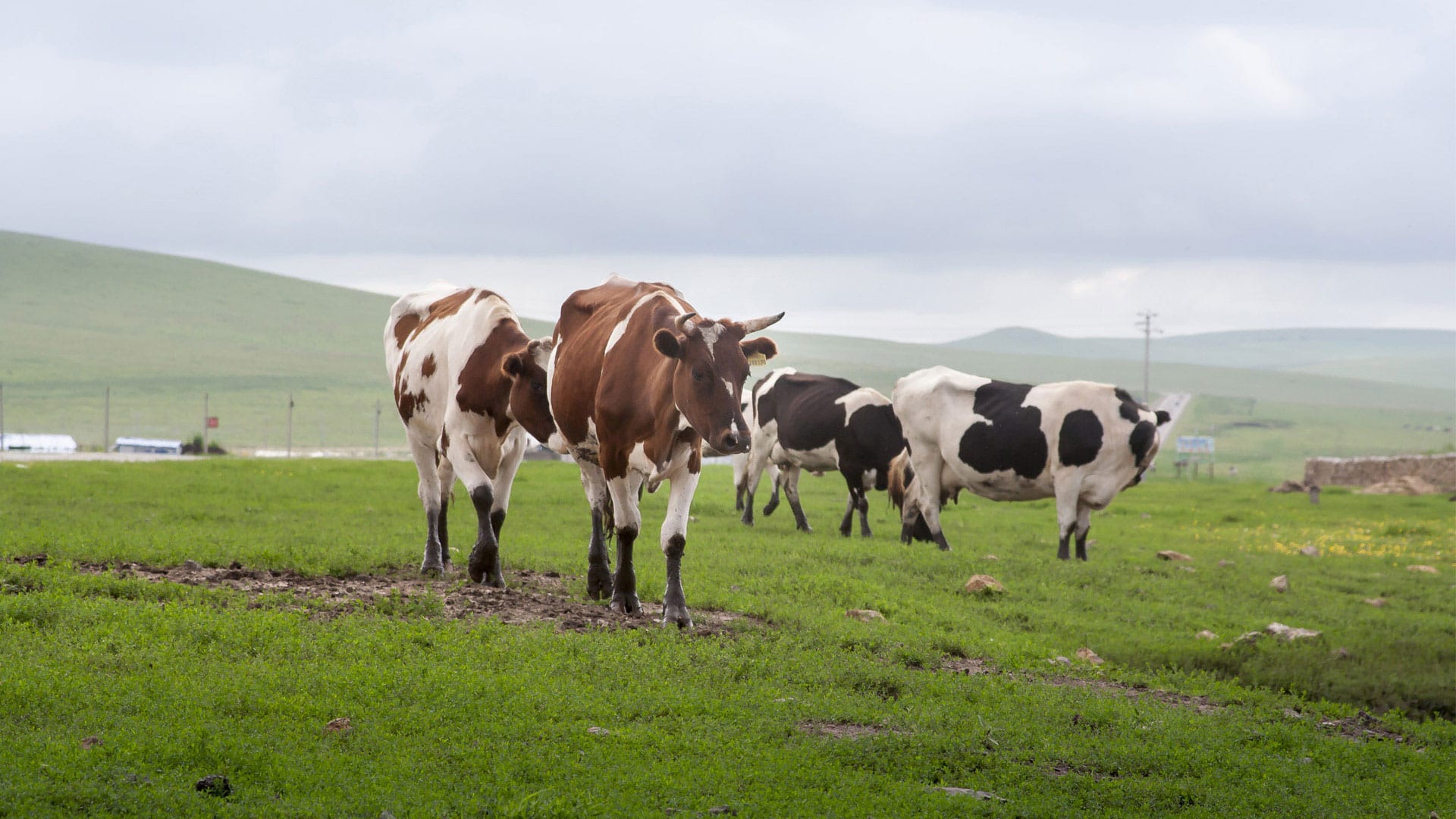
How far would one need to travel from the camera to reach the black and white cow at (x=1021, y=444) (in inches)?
734

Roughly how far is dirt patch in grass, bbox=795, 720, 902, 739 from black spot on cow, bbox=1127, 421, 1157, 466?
12.2 m

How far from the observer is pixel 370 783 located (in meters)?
5.79

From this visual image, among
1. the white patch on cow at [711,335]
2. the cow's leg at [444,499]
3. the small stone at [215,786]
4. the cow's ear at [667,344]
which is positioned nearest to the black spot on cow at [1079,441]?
the cow's leg at [444,499]

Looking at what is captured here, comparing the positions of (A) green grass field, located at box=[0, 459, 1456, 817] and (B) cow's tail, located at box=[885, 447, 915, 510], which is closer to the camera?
(A) green grass field, located at box=[0, 459, 1456, 817]

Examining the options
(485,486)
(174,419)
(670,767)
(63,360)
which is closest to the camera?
(670,767)

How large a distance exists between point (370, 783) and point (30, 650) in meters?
3.20

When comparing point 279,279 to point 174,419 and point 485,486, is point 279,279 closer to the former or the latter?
point 174,419

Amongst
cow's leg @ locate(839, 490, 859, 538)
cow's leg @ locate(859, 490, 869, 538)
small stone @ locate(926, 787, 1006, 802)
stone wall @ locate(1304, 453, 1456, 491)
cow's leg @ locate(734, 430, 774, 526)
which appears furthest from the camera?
stone wall @ locate(1304, 453, 1456, 491)

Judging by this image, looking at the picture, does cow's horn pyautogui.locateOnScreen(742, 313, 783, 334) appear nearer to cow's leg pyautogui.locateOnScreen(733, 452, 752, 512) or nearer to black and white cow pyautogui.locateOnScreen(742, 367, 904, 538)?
black and white cow pyautogui.locateOnScreen(742, 367, 904, 538)

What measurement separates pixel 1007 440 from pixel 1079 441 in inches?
40.6

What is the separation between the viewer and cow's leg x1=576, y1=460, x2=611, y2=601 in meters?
11.3

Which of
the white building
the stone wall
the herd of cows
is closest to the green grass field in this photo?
the herd of cows

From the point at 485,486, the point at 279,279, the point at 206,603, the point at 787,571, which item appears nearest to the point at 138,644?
the point at 206,603

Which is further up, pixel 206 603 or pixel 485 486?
pixel 485 486
